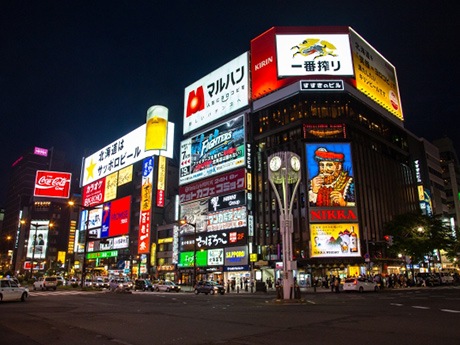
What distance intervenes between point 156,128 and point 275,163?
70.4 m

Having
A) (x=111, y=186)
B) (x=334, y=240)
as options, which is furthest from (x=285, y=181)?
(x=111, y=186)

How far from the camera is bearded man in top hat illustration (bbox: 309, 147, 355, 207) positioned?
2379 inches

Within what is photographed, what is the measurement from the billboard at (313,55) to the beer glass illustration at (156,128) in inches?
1424

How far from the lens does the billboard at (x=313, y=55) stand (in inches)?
2640

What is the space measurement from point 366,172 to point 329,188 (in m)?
11.4

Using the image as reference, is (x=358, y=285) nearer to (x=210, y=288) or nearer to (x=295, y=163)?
(x=210, y=288)

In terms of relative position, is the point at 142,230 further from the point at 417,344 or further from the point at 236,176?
the point at 417,344

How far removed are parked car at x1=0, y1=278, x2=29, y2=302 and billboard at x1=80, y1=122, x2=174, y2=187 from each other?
68.6m

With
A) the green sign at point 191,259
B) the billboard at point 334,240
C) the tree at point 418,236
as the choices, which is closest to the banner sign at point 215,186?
the green sign at point 191,259

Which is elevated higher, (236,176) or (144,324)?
(236,176)

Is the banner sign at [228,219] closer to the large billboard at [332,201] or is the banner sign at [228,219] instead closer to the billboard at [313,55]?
the large billboard at [332,201]

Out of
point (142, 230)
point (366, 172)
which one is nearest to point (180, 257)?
point (142, 230)

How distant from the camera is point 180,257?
76688 millimetres

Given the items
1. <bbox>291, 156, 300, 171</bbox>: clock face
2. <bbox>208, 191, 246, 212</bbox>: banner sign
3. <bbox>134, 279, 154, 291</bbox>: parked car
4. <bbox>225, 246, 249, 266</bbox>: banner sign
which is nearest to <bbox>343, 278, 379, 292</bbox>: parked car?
<bbox>291, 156, 300, 171</bbox>: clock face
